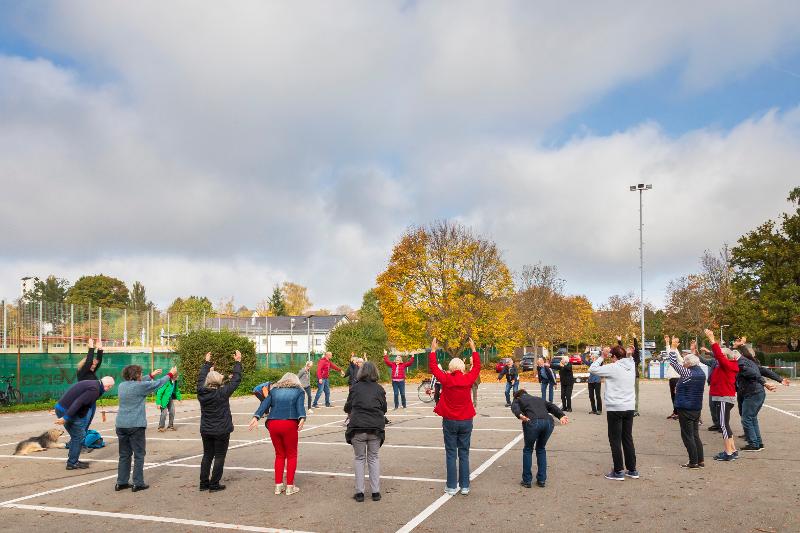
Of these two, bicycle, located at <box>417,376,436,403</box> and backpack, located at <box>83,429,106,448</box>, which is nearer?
backpack, located at <box>83,429,106,448</box>

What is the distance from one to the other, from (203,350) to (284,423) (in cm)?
2062

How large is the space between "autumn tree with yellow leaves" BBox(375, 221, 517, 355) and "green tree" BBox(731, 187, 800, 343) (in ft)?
61.3

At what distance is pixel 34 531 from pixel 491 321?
37512mm

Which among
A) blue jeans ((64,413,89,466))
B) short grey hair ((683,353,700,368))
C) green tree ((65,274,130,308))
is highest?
green tree ((65,274,130,308))

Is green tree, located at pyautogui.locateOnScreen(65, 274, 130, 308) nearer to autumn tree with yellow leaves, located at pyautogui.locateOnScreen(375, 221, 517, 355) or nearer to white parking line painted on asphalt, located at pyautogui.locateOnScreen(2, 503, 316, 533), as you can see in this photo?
autumn tree with yellow leaves, located at pyautogui.locateOnScreen(375, 221, 517, 355)

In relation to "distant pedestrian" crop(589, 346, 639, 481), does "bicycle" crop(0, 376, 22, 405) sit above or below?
below

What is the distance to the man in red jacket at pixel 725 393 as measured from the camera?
1045 cm

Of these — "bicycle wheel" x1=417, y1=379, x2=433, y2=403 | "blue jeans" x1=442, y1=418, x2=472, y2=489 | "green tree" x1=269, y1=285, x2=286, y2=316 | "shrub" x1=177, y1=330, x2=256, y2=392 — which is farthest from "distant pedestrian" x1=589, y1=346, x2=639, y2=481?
"green tree" x1=269, y1=285, x2=286, y2=316

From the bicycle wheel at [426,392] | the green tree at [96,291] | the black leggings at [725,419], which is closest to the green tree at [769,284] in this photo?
the bicycle wheel at [426,392]

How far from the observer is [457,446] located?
827 centimetres

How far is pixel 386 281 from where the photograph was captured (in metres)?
44.5

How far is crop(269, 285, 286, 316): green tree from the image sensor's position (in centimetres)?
9881

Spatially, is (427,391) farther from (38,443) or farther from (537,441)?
(537,441)

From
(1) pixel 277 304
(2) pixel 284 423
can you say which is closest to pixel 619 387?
(2) pixel 284 423
